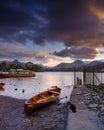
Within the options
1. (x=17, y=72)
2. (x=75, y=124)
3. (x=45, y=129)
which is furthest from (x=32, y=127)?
(x=17, y=72)

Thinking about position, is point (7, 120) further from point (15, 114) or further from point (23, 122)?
point (15, 114)

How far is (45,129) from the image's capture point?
1295cm

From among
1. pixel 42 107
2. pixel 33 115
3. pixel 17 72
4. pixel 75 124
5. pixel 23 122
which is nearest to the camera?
pixel 75 124

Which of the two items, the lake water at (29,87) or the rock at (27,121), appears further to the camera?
the lake water at (29,87)

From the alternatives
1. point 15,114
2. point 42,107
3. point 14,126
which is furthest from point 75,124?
point 42,107

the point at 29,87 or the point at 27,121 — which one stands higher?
the point at 29,87

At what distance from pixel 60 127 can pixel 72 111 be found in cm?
155

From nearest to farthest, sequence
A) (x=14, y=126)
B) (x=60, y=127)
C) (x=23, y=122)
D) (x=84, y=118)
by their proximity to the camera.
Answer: (x=84, y=118) → (x=60, y=127) → (x=14, y=126) → (x=23, y=122)

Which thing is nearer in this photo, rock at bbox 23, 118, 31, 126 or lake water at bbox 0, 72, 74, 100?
rock at bbox 23, 118, 31, 126

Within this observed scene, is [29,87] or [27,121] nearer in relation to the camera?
[27,121]

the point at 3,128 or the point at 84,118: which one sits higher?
the point at 84,118

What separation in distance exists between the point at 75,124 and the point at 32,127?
3495 mm

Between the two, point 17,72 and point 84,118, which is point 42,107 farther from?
point 17,72

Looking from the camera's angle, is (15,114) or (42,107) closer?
(15,114)
